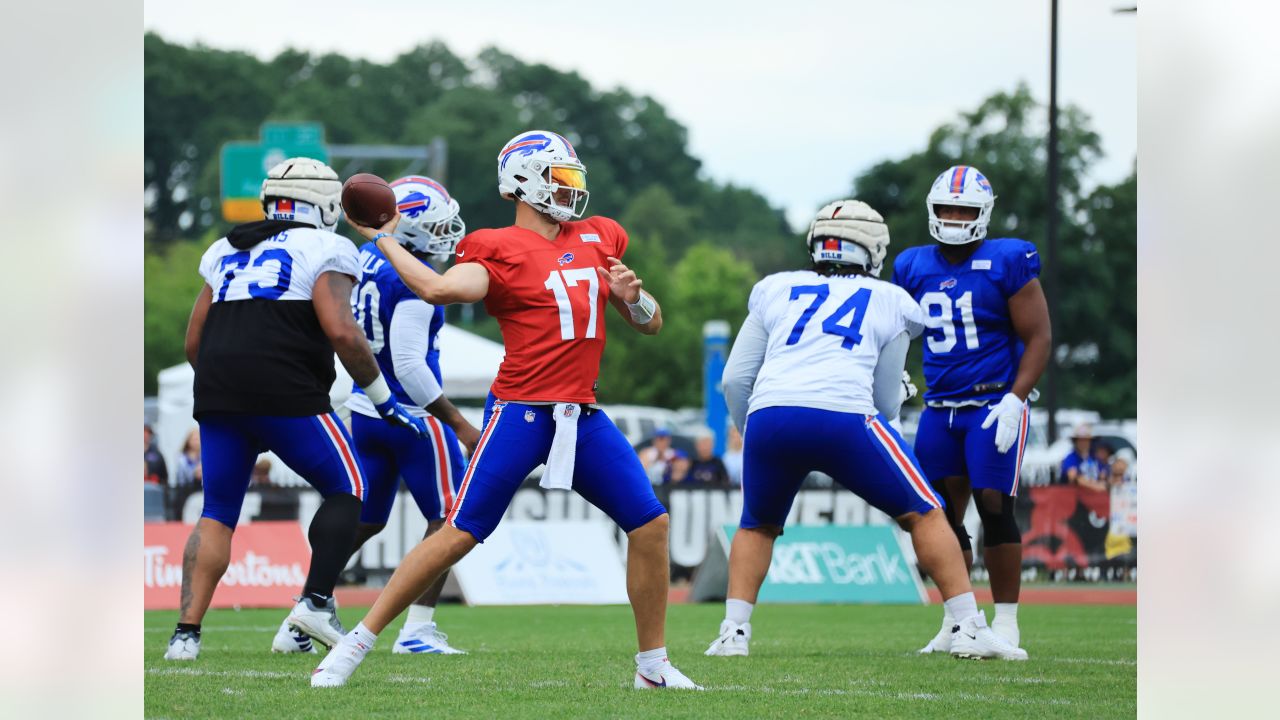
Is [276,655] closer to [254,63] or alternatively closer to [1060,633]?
[1060,633]

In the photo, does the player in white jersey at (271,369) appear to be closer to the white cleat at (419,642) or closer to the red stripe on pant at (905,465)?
the white cleat at (419,642)

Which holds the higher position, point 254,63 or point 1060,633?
point 254,63

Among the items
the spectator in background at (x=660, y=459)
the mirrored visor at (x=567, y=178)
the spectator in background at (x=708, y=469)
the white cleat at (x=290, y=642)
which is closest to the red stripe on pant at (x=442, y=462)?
the white cleat at (x=290, y=642)

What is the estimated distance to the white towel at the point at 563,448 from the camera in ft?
19.6

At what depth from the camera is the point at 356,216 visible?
20.8 feet

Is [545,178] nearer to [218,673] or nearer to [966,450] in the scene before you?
[218,673]

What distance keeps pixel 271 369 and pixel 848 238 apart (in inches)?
107

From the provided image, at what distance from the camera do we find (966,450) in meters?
8.38

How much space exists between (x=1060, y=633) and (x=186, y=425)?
18836 millimetres

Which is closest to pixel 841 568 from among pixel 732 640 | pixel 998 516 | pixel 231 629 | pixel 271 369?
pixel 231 629

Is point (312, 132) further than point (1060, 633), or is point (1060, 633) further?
point (312, 132)

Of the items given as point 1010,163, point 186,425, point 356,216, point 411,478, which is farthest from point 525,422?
point 1010,163

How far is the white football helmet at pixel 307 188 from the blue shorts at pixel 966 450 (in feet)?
10.7
